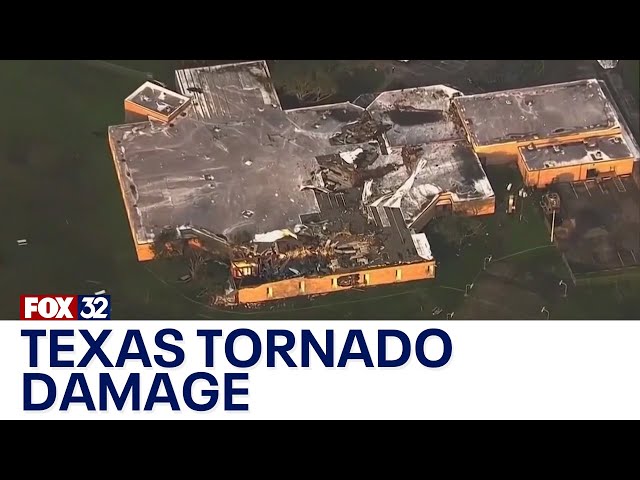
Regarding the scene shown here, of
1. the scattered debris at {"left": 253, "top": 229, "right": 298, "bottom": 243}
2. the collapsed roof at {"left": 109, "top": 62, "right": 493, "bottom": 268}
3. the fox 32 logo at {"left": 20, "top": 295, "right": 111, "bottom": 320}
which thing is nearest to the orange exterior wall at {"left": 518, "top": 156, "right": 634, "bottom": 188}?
the collapsed roof at {"left": 109, "top": 62, "right": 493, "bottom": 268}

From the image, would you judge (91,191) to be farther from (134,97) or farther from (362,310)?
(362,310)

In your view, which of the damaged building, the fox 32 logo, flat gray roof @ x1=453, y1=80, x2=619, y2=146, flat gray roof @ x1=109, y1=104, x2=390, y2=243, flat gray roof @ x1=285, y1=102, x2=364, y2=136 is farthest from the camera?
flat gray roof @ x1=285, y1=102, x2=364, y2=136

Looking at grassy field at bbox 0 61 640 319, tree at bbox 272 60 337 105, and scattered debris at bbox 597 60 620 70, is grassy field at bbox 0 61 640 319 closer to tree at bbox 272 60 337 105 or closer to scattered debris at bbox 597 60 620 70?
tree at bbox 272 60 337 105

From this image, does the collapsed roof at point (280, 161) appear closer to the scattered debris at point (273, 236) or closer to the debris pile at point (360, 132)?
the debris pile at point (360, 132)

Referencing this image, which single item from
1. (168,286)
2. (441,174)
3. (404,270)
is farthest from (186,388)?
(441,174)

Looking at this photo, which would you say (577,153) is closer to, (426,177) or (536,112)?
(536,112)

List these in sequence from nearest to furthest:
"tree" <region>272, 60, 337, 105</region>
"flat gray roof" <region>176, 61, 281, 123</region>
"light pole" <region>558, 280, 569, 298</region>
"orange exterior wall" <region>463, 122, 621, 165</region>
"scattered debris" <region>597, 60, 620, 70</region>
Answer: "light pole" <region>558, 280, 569, 298</region> < "orange exterior wall" <region>463, 122, 621, 165</region> < "flat gray roof" <region>176, 61, 281, 123</region> < "tree" <region>272, 60, 337, 105</region> < "scattered debris" <region>597, 60, 620, 70</region>
